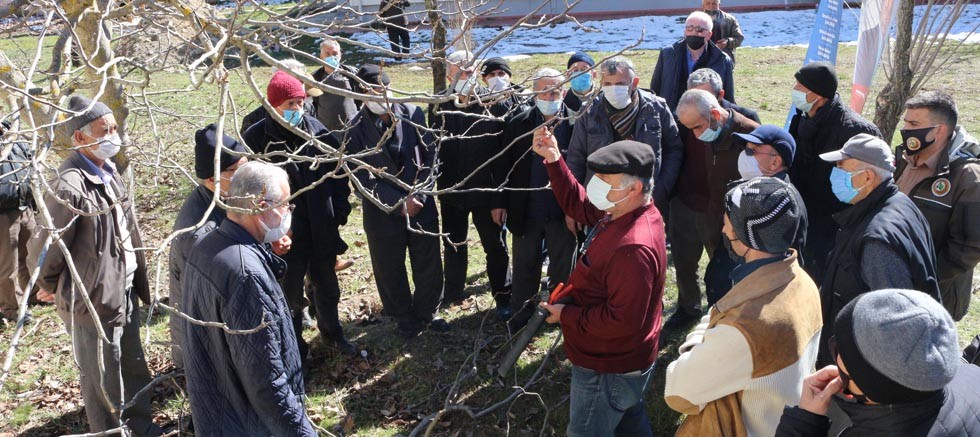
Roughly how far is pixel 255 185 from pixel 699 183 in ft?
11.2

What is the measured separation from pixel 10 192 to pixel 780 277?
607cm

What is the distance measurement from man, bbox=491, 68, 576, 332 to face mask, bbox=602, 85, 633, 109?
14.6 inches

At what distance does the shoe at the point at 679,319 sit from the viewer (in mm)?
5680

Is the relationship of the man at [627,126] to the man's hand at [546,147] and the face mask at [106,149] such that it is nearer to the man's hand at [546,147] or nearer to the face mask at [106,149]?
the man's hand at [546,147]

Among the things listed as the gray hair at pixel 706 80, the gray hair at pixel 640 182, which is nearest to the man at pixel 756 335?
the gray hair at pixel 640 182

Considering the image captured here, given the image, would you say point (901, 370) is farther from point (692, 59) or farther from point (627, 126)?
point (692, 59)

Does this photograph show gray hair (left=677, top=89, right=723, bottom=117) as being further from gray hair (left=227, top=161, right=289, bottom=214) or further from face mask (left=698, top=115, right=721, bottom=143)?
gray hair (left=227, top=161, right=289, bottom=214)

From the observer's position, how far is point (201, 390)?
3039 mm

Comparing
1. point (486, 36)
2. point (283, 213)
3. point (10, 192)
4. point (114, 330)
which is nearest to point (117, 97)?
point (10, 192)

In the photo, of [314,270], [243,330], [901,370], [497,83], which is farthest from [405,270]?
[901,370]

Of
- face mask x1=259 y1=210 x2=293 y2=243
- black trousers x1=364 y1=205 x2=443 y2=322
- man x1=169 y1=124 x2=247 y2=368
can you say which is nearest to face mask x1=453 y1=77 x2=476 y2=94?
face mask x1=259 y1=210 x2=293 y2=243

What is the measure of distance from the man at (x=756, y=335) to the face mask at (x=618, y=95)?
7.70 feet

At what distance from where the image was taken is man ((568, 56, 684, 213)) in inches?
202

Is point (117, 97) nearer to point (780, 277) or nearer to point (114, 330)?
point (114, 330)
